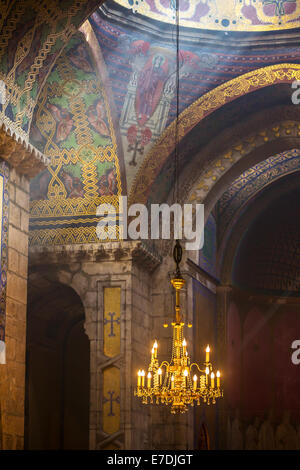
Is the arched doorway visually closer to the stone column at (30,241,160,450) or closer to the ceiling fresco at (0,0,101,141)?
the stone column at (30,241,160,450)

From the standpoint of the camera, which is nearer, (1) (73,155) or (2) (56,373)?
(1) (73,155)

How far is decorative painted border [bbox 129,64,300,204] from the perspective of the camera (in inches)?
460

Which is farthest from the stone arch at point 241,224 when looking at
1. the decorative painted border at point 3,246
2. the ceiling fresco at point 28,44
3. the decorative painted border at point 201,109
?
the decorative painted border at point 3,246

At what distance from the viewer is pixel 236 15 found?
1150 cm

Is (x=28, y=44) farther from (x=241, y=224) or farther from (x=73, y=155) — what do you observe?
(x=241, y=224)

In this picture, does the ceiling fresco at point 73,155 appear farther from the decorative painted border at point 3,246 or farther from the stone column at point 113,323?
the decorative painted border at point 3,246

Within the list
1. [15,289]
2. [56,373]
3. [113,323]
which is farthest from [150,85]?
[56,373]

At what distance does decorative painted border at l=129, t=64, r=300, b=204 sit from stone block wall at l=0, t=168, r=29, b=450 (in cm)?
318

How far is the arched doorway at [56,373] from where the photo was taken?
44.9ft

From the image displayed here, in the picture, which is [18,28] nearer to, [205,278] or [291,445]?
[205,278]

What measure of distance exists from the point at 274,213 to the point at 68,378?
4680 millimetres

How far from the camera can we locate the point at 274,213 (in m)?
15.7

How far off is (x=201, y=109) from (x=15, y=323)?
16.1ft

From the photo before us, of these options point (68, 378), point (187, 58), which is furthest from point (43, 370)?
point (187, 58)
